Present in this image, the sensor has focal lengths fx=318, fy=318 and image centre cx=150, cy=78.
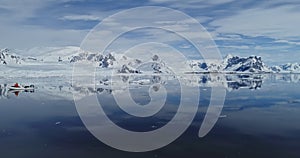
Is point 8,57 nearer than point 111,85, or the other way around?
point 111,85

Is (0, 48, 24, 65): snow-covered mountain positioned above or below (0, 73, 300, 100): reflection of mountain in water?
above

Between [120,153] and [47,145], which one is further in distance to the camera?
[47,145]

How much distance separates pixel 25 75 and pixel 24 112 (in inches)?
2714

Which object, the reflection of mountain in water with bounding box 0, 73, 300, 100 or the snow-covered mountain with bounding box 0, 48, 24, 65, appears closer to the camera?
the reflection of mountain in water with bounding box 0, 73, 300, 100

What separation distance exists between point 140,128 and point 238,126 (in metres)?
4.54

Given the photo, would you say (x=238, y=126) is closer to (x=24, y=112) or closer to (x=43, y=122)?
(x=43, y=122)

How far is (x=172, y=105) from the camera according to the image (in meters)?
21.7

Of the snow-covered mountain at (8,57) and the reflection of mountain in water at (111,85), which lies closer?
the reflection of mountain in water at (111,85)

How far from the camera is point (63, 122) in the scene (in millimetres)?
15758

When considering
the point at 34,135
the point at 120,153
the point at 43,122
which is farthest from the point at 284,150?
the point at 43,122

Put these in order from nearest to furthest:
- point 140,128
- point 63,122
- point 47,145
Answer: point 47,145 → point 140,128 → point 63,122

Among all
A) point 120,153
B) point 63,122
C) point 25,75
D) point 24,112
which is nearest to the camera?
point 120,153

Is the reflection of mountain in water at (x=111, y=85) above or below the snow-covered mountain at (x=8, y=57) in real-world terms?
below

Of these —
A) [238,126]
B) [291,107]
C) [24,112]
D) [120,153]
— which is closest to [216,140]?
[238,126]
